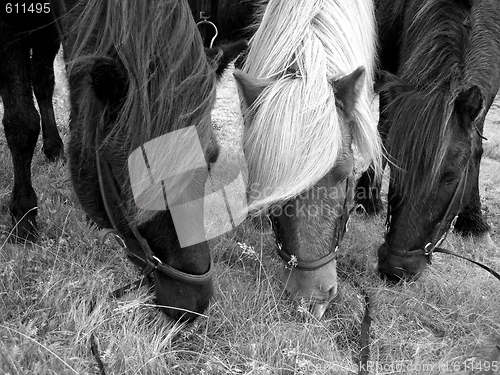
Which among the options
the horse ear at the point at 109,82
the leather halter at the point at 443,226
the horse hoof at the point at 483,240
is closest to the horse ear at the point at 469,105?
the leather halter at the point at 443,226

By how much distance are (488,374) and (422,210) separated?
0.95 meters

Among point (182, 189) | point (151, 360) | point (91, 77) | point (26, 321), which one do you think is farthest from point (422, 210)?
point (26, 321)

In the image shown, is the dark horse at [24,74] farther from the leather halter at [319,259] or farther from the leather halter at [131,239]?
the leather halter at [319,259]

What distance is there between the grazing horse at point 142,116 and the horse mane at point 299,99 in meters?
0.37

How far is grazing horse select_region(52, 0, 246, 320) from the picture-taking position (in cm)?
188

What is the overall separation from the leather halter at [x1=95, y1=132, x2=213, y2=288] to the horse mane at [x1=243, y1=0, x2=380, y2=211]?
503 millimetres

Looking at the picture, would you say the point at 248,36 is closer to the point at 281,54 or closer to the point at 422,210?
the point at 281,54

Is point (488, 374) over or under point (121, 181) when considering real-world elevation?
under

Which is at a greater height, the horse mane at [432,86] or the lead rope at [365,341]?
the horse mane at [432,86]

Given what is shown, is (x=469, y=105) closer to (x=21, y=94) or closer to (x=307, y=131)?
(x=307, y=131)

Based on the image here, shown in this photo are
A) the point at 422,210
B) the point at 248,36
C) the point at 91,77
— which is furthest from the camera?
the point at 248,36

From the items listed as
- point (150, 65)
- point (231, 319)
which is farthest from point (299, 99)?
point (231, 319)

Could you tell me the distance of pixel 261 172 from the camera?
2377mm

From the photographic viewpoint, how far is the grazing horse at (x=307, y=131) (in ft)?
7.41
